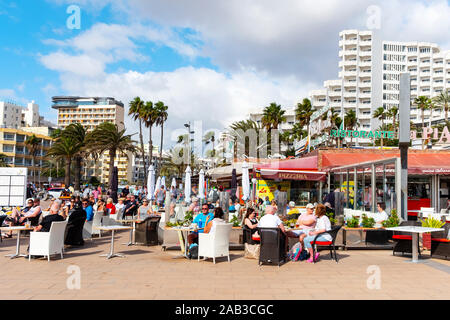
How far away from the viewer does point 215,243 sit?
27.2ft

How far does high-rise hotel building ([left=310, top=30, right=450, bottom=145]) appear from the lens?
8694 cm

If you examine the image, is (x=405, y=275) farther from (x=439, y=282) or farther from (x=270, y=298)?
(x=270, y=298)

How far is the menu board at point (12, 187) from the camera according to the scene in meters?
14.5

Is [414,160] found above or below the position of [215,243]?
above

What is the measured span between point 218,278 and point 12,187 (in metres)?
10.8

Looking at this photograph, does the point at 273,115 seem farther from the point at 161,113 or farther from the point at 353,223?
the point at 353,223

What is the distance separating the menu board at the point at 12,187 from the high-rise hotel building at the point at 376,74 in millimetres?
76260

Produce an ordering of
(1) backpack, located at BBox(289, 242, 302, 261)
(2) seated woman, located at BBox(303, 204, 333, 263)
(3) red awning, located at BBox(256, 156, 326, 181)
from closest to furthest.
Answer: (2) seated woman, located at BBox(303, 204, 333, 263) < (1) backpack, located at BBox(289, 242, 302, 261) < (3) red awning, located at BBox(256, 156, 326, 181)

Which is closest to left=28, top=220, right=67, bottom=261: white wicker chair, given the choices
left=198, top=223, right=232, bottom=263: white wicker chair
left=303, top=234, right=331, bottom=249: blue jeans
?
left=198, top=223, right=232, bottom=263: white wicker chair

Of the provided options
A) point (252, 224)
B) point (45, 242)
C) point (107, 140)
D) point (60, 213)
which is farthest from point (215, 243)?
point (107, 140)

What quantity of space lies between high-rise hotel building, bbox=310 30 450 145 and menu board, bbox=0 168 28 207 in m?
76.3

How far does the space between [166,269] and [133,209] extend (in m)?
5.16

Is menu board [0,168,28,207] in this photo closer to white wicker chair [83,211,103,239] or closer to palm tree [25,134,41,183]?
white wicker chair [83,211,103,239]

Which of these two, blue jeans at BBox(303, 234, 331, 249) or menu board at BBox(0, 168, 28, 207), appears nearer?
blue jeans at BBox(303, 234, 331, 249)
